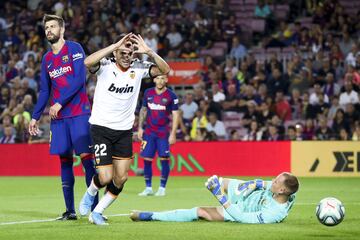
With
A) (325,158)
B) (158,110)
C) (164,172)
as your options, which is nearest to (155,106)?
(158,110)

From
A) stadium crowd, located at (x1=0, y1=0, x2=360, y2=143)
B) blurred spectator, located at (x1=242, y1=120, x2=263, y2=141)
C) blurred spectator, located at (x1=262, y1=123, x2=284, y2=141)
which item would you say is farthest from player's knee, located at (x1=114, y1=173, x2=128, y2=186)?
blurred spectator, located at (x1=242, y1=120, x2=263, y2=141)

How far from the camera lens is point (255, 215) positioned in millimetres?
11914

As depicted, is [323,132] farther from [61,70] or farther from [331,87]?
[61,70]

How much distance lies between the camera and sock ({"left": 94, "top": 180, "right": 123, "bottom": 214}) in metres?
11.9

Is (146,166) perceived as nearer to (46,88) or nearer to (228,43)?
(46,88)

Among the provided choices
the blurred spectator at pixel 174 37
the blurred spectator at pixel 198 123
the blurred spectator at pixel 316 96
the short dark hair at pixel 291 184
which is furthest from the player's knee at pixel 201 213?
the blurred spectator at pixel 174 37

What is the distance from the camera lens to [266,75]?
91.7 ft

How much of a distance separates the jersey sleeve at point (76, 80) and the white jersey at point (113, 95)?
539mm

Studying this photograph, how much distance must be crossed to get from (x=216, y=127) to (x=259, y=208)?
561 inches

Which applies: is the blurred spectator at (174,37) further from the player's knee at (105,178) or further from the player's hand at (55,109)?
the player's knee at (105,178)

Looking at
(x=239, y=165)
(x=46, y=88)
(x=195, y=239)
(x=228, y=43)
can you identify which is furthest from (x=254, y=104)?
(x=195, y=239)

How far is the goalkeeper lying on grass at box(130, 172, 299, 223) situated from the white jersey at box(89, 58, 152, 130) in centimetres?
126

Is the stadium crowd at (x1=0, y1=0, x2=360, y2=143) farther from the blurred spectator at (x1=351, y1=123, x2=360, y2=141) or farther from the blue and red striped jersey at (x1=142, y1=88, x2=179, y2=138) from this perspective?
the blue and red striped jersey at (x1=142, y1=88, x2=179, y2=138)

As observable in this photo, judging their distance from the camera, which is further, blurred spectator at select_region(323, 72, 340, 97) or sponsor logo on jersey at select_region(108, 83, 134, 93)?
blurred spectator at select_region(323, 72, 340, 97)
